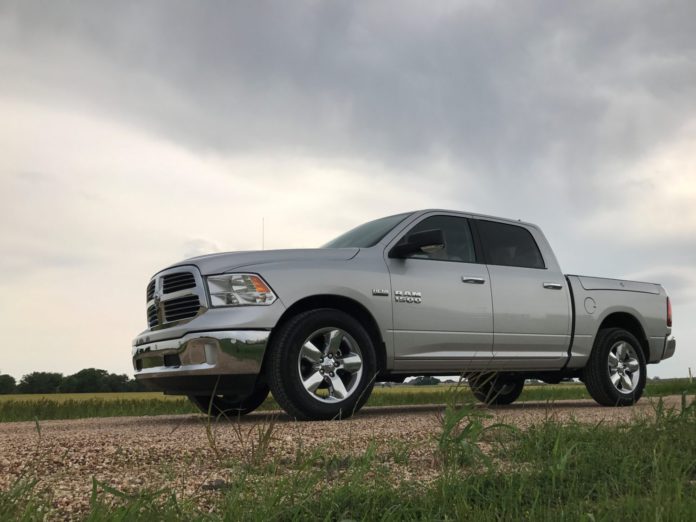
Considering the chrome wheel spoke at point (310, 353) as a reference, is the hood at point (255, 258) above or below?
above

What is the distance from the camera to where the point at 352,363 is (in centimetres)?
622

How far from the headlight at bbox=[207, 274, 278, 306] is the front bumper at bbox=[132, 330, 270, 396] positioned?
26 cm

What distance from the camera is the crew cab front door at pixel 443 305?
6.81m

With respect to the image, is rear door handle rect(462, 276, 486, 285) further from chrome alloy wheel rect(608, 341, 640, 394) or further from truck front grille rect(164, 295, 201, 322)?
truck front grille rect(164, 295, 201, 322)

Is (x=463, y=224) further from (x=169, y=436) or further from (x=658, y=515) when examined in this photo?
(x=658, y=515)

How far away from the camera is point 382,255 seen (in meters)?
6.82

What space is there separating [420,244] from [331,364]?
1363mm

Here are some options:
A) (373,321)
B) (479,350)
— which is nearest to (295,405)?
(373,321)

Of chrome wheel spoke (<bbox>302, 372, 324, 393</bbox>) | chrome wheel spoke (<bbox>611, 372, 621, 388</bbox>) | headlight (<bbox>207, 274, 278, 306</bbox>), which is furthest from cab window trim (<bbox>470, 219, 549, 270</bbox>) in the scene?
headlight (<bbox>207, 274, 278, 306</bbox>)

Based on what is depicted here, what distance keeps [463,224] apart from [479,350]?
137cm

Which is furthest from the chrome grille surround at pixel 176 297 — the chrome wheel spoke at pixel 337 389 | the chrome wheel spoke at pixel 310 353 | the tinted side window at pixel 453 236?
the tinted side window at pixel 453 236

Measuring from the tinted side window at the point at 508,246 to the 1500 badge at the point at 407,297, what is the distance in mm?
1255

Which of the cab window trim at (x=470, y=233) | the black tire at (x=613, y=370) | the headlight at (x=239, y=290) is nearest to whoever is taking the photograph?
the headlight at (x=239, y=290)

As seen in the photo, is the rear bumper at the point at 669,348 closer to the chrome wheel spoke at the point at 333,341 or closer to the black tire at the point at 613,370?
the black tire at the point at 613,370
